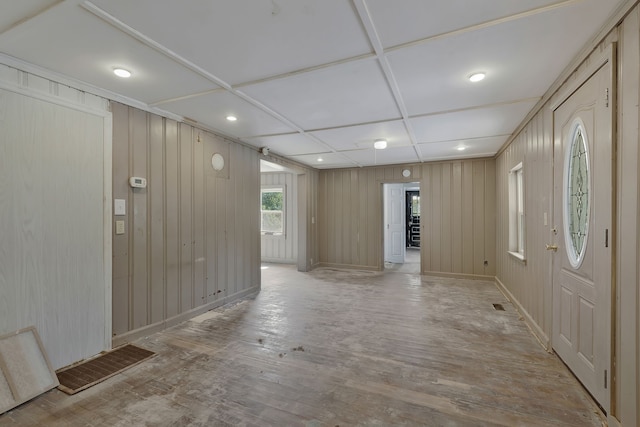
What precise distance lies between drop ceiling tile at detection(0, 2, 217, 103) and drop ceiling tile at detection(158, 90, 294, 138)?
0.22 meters

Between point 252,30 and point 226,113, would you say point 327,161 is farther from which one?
point 252,30

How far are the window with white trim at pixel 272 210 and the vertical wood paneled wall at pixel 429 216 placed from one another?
1.23 metres

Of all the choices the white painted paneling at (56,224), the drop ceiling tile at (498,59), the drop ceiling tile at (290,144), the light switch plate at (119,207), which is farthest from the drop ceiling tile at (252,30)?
the drop ceiling tile at (290,144)

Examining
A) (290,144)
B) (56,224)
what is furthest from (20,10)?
(290,144)

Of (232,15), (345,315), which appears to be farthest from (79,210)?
(345,315)

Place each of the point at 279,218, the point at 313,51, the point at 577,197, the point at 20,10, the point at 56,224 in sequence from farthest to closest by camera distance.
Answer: the point at 279,218
the point at 56,224
the point at 577,197
the point at 313,51
the point at 20,10

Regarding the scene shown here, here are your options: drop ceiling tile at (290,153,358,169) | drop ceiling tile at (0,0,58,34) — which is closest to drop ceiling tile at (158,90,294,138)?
drop ceiling tile at (0,0,58,34)

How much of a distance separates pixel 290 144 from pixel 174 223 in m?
2.20

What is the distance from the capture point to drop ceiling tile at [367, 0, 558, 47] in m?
1.55

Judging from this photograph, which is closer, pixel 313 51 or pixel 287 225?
pixel 313 51

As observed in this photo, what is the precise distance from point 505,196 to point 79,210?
19.0 ft

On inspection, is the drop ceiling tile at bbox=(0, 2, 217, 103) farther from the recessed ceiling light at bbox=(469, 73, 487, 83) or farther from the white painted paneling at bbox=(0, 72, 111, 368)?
the recessed ceiling light at bbox=(469, 73, 487, 83)

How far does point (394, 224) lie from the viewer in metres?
7.98

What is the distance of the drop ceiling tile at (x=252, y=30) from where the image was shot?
1577mm
